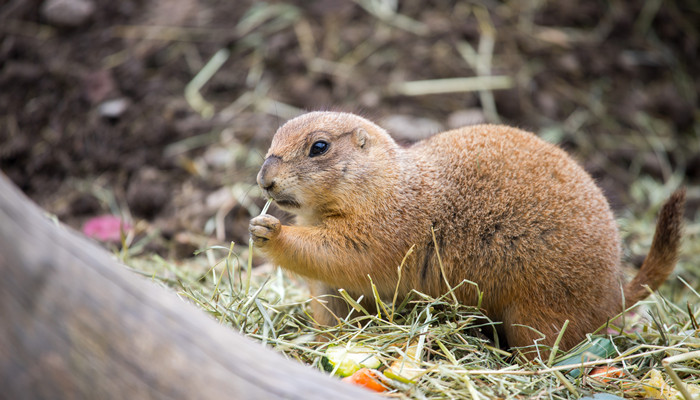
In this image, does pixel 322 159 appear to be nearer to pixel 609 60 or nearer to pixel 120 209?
pixel 120 209

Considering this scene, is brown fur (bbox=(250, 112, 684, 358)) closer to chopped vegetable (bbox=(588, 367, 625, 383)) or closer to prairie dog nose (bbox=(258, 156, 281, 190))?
prairie dog nose (bbox=(258, 156, 281, 190))

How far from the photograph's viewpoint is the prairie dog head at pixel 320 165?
346 centimetres

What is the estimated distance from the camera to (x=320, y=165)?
3545 mm

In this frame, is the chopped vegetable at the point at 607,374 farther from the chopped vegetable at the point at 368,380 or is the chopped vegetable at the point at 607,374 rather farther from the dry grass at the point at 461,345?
the chopped vegetable at the point at 368,380

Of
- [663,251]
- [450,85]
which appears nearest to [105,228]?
[450,85]

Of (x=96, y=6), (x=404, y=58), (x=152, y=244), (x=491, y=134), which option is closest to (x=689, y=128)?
(x=404, y=58)

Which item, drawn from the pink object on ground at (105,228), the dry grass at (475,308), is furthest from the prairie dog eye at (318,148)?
the pink object on ground at (105,228)

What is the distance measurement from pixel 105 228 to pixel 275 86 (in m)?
2.52

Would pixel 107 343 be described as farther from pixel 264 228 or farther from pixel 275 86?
pixel 275 86

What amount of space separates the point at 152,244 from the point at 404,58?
12.2 ft

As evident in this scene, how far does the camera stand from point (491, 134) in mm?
3828

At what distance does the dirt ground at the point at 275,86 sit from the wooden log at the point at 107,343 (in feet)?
10.5

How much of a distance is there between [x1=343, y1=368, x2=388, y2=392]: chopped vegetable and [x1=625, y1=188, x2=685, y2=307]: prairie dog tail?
1776mm

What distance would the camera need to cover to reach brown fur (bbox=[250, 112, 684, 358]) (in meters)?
3.39
